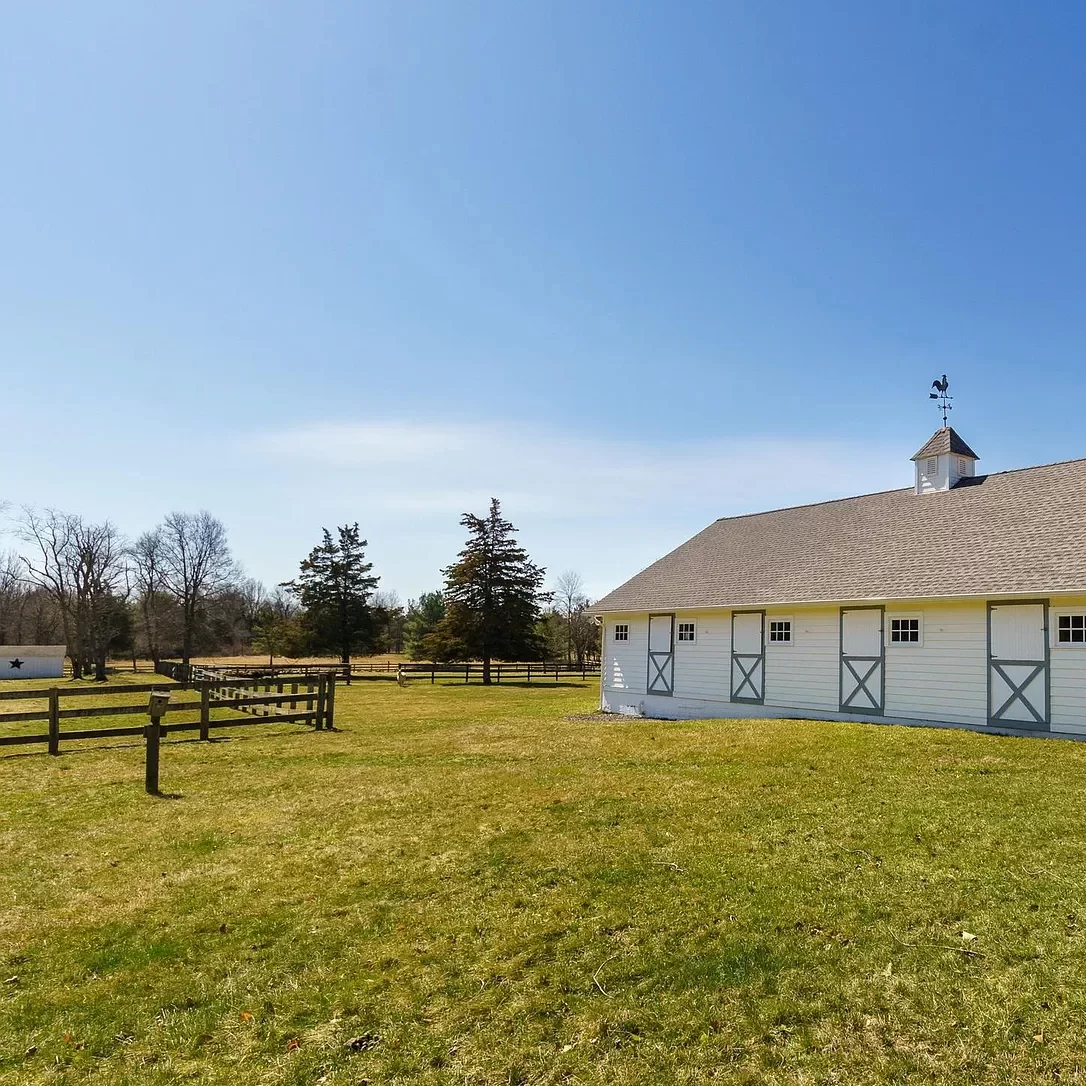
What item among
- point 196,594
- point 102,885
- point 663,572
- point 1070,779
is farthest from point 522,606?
point 102,885

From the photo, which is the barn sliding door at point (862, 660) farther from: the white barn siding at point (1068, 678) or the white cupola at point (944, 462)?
the white cupola at point (944, 462)

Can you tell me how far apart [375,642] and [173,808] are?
Result: 39.6m

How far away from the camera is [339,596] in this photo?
46.8 m

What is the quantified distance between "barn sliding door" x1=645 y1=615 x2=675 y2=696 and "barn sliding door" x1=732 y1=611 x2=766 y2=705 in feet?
7.66

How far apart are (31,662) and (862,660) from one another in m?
44.2

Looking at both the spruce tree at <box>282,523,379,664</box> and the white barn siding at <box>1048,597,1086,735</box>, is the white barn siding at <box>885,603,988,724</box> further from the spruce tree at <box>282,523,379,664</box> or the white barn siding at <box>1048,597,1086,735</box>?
the spruce tree at <box>282,523,379,664</box>

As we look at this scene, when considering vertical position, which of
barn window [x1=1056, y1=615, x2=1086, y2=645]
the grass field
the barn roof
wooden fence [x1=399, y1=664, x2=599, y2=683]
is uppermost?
the barn roof

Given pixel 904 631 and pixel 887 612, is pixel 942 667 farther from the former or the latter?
pixel 887 612

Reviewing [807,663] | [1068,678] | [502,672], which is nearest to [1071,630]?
[1068,678]

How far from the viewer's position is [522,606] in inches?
1599

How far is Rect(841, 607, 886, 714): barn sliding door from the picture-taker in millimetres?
16266

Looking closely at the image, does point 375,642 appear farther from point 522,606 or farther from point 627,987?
point 627,987

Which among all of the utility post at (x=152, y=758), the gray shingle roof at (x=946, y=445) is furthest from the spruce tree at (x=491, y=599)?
the utility post at (x=152, y=758)

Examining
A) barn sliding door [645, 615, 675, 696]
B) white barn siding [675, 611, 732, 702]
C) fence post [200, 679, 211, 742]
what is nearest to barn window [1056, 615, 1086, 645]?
white barn siding [675, 611, 732, 702]
